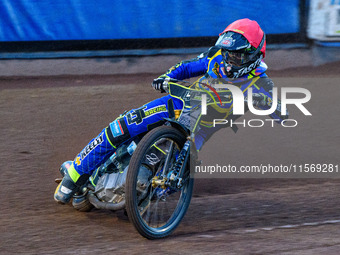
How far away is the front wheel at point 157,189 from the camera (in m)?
3.98

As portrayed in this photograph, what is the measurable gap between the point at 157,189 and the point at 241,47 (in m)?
1.31

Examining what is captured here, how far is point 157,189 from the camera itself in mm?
4340

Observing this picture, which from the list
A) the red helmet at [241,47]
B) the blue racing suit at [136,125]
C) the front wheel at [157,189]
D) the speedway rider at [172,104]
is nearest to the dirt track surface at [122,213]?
the front wheel at [157,189]

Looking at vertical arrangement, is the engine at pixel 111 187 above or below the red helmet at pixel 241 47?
below

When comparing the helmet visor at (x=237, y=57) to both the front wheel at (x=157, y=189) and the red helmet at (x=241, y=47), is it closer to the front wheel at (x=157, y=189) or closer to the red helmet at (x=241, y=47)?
the red helmet at (x=241, y=47)

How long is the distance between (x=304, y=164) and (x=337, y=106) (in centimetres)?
222

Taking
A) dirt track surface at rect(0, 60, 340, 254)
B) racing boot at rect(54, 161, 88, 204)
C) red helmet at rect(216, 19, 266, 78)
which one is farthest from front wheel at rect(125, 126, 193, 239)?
red helmet at rect(216, 19, 266, 78)

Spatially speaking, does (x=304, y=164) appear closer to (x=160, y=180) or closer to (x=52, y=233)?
(x=160, y=180)

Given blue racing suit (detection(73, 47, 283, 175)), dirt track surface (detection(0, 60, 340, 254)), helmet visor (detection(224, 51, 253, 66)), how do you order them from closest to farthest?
dirt track surface (detection(0, 60, 340, 254))
blue racing suit (detection(73, 47, 283, 175))
helmet visor (detection(224, 51, 253, 66))

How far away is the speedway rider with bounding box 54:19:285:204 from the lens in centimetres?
435

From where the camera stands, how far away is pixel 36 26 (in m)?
9.93

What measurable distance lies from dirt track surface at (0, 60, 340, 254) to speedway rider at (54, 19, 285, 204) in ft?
1.43

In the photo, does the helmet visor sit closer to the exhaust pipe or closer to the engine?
the engine

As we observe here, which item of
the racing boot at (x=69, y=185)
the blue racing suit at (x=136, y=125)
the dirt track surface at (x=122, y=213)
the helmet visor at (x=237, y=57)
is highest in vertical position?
the helmet visor at (x=237, y=57)
